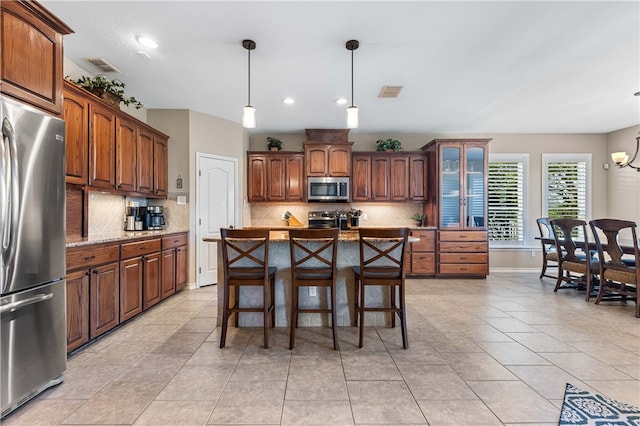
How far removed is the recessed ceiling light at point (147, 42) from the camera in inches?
107

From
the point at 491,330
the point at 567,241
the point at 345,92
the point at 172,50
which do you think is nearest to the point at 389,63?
the point at 345,92

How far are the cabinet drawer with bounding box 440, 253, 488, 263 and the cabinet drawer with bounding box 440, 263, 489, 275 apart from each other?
70 millimetres

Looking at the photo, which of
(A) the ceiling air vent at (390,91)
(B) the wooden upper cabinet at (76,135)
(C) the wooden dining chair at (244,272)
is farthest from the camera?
(A) the ceiling air vent at (390,91)

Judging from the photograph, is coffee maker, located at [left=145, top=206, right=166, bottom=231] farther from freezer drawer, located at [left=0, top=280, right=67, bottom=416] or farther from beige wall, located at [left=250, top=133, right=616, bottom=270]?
freezer drawer, located at [left=0, top=280, right=67, bottom=416]

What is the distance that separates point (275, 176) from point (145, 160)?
223cm

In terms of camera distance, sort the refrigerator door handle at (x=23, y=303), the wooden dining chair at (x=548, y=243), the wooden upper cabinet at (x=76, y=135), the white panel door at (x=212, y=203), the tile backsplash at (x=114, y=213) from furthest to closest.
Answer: the wooden dining chair at (x=548, y=243)
the white panel door at (x=212, y=203)
the tile backsplash at (x=114, y=213)
the wooden upper cabinet at (x=76, y=135)
the refrigerator door handle at (x=23, y=303)

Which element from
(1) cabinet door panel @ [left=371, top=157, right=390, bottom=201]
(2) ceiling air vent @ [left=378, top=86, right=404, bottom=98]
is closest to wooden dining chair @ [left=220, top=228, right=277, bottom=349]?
(2) ceiling air vent @ [left=378, top=86, right=404, bottom=98]

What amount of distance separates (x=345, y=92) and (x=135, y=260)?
3222mm

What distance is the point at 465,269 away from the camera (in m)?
5.21

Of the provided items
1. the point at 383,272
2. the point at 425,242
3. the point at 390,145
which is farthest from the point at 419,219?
the point at 383,272

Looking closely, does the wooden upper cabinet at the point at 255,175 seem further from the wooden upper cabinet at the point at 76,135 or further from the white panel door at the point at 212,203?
the wooden upper cabinet at the point at 76,135

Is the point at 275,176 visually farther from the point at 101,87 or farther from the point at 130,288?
the point at 130,288

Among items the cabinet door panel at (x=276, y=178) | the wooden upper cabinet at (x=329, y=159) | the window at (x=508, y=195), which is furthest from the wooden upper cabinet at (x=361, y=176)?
the window at (x=508, y=195)

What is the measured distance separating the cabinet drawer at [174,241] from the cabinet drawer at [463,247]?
426 cm
